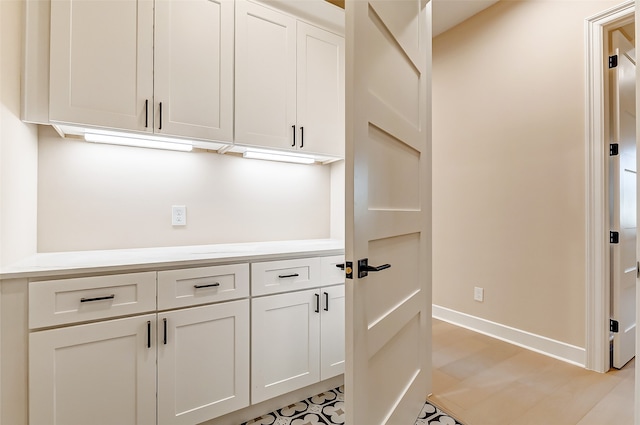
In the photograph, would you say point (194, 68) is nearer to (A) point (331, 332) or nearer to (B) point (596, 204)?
(A) point (331, 332)

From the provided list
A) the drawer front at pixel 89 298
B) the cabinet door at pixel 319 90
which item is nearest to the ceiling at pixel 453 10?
the cabinet door at pixel 319 90

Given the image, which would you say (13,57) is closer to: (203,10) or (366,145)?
(203,10)

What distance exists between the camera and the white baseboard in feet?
7.27

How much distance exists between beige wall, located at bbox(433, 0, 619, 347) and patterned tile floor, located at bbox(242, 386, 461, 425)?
4.28 feet

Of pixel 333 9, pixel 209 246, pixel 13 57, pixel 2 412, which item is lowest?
pixel 2 412

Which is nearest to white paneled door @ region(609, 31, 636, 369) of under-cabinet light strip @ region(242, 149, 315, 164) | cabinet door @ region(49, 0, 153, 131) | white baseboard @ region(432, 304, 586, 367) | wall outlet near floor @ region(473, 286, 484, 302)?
white baseboard @ region(432, 304, 586, 367)

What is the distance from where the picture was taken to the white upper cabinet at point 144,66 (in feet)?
4.56

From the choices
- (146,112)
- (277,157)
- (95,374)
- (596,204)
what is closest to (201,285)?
(95,374)

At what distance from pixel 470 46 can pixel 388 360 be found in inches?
115

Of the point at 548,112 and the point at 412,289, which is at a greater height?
the point at 548,112

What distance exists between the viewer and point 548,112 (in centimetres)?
235

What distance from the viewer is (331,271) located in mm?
1896

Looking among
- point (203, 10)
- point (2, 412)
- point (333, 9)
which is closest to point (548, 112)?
point (333, 9)

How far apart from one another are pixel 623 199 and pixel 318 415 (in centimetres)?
253
